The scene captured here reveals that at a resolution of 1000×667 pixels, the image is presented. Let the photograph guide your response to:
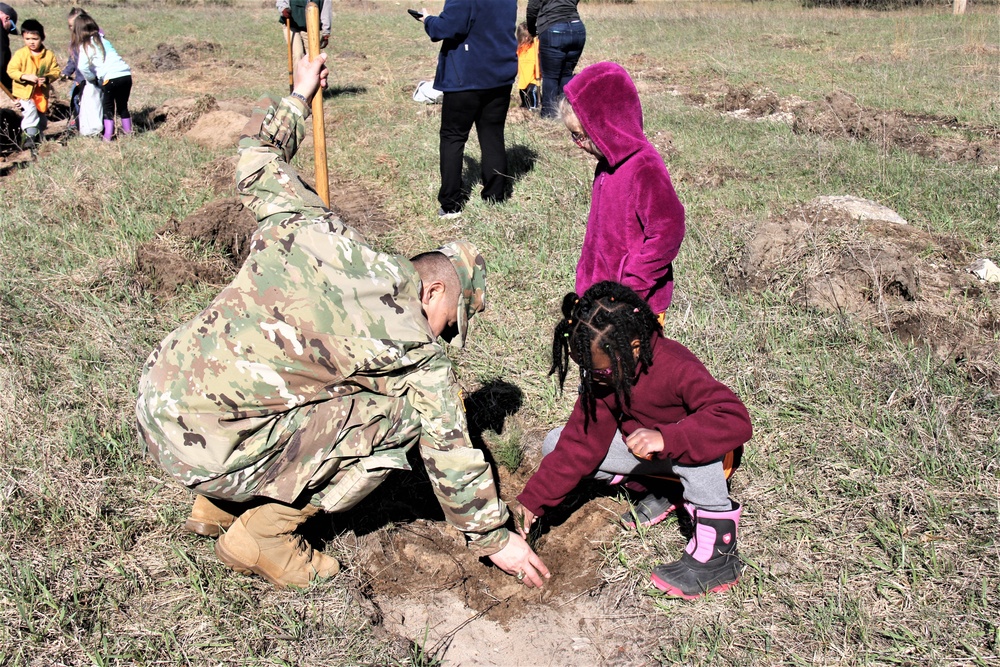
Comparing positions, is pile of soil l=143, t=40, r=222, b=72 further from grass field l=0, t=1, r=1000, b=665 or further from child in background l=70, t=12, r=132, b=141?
grass field l=0, t=1, r=1000, b=665

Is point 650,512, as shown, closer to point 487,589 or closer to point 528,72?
point 487,589

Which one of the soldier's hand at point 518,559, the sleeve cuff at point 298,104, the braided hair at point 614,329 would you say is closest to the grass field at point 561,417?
the soldier's hand at point 518,559

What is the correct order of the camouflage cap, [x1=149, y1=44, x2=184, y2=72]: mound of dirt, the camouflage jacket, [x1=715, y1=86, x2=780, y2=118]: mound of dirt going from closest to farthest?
1. the camouflage jacket
2. the camouflage cap
3. [x1=715, y1=86, x2=780, y2=118]: mound of dirt
4. [x1=149, y1=44, x2=184, y2=72]: mound of dirt

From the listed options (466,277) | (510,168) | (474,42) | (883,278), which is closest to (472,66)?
(474,42)

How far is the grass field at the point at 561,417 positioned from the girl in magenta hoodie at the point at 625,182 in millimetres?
813

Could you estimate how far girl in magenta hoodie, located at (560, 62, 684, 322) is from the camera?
297cm

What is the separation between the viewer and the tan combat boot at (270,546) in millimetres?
2473

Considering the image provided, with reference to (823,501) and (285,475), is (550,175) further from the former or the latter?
(285,475)

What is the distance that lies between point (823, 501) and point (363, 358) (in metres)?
1.76

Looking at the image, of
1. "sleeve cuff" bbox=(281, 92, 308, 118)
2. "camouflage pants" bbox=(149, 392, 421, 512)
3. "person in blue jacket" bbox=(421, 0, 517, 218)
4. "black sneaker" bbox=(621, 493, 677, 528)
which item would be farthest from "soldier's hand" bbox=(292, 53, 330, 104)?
"person in blue jacket" bbox=(421, 0, 517, 218)

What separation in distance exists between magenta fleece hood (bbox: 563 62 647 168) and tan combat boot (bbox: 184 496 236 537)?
6.20 feet

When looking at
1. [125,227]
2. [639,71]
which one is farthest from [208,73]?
[125,227]

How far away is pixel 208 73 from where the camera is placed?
1157cm

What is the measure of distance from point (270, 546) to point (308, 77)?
1609 mm
